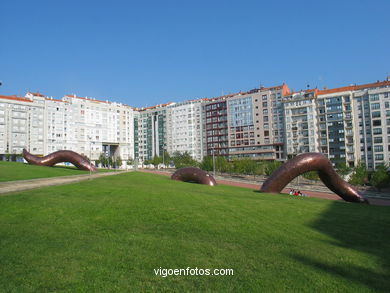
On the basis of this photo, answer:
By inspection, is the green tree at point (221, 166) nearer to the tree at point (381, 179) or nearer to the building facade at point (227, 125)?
the building facade at point (227, 125)

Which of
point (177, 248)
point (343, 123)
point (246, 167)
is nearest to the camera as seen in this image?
point (177, 248)

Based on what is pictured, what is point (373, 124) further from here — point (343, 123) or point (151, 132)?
point (151, 132)

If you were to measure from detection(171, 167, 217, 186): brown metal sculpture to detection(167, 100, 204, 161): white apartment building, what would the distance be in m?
83.1

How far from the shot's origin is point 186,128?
4934 inches

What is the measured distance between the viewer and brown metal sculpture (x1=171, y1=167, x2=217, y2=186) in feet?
111

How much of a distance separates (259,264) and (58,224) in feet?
22.5

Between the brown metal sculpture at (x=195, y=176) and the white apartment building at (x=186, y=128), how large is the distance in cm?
8310

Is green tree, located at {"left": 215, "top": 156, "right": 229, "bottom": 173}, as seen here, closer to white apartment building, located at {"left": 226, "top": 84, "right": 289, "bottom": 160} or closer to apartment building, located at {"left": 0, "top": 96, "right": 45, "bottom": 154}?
white apartment building, located at {"left": 226, "top": 84, "right": 289, "bottom": 160}

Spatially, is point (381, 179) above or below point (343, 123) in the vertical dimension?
below

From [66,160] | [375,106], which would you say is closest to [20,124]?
[66,160]

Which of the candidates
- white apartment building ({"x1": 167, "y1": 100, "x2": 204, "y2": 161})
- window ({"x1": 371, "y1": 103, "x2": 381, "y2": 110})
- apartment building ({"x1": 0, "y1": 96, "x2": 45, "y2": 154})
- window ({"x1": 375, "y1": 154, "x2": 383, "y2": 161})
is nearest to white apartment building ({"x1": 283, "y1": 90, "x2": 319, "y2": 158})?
window ({"x1": 371, "y1": 103, "x2": 381, "y2": 110})

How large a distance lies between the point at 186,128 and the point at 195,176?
9089 cm

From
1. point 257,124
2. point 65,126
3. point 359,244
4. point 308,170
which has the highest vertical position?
point 65,126

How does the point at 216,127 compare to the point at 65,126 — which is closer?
the point at 65,126
